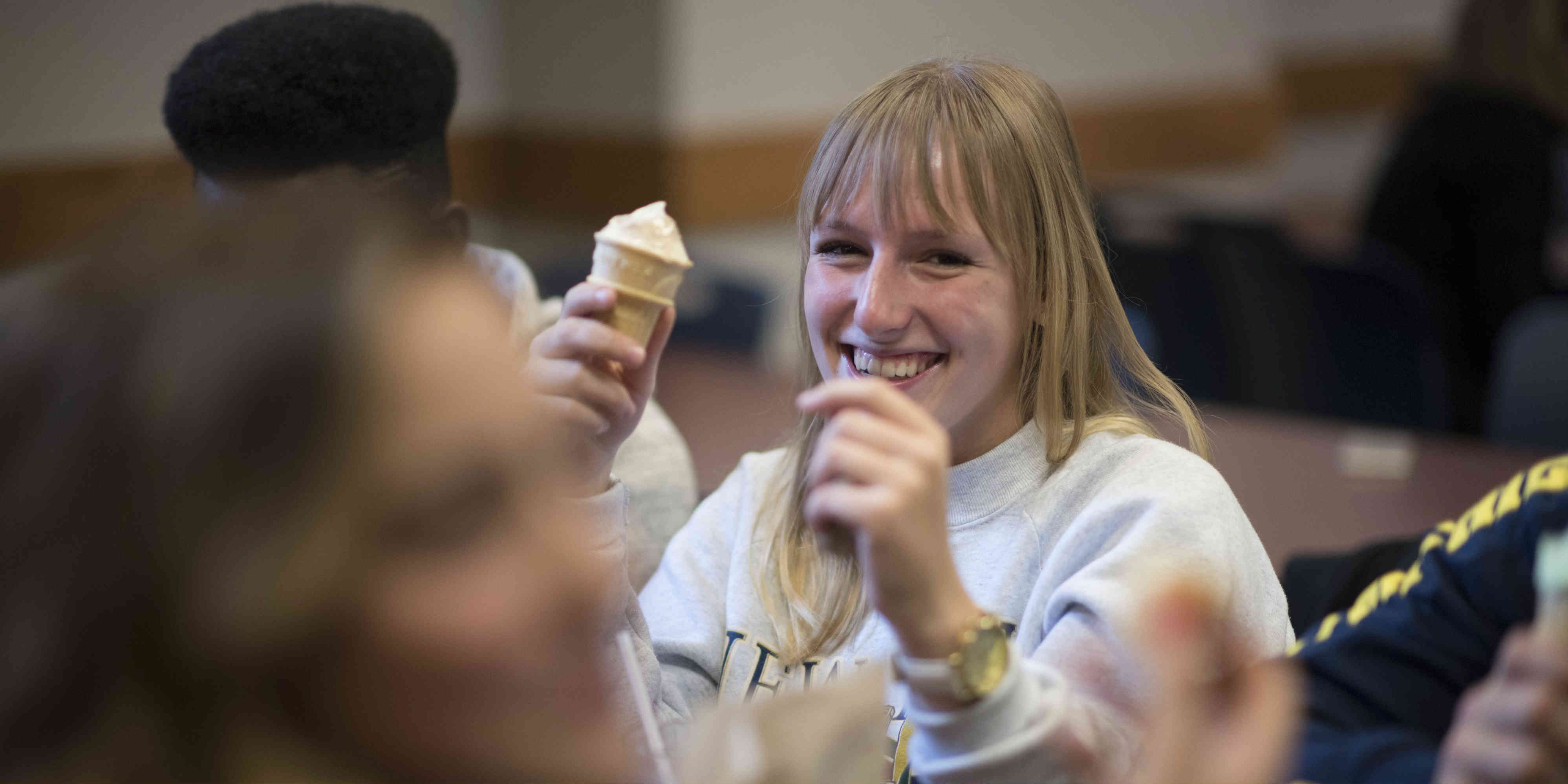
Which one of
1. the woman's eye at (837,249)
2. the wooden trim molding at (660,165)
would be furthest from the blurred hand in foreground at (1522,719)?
the wooden trim molding at (660,165)

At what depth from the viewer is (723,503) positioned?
1.59m

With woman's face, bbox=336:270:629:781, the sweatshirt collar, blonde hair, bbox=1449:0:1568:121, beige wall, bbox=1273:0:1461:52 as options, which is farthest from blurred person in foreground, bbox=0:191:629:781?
beige wall, bbox=1273:0:1461:52

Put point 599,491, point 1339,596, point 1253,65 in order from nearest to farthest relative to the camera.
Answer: point 599,491, point 1339,596, point 1253,65

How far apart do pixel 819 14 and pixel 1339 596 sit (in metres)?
3.73

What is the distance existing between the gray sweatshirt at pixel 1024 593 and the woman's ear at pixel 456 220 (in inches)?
17.9

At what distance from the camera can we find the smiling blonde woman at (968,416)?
1207 mm

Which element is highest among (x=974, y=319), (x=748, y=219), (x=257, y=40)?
(x=257, y=40)

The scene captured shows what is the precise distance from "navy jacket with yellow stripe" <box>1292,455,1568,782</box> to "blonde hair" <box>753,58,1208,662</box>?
0.32 meters

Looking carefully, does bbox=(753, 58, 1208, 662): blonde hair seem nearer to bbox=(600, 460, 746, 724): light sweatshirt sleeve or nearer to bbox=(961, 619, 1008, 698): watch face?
bbox=(600, 460, 746, 724): light sweatshirt sleeve

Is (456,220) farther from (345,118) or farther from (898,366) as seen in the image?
(898,366)

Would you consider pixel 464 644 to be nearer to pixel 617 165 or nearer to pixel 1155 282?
pixel 1155 282

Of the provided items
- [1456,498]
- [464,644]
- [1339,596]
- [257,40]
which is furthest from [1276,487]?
[464,644]

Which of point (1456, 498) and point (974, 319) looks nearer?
point (974, 319)

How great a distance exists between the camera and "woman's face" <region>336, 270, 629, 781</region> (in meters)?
0.60
